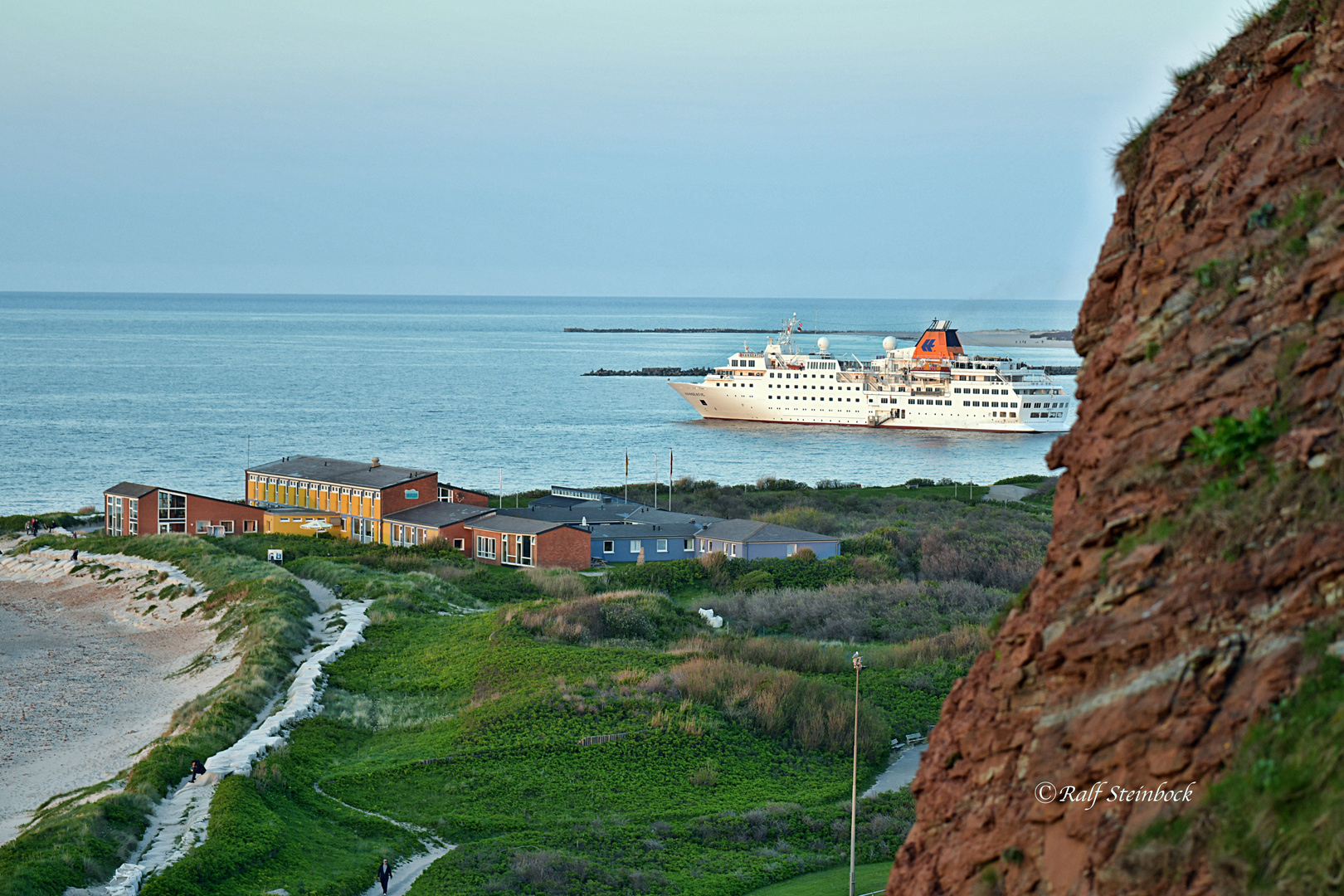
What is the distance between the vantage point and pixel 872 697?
25688 mm

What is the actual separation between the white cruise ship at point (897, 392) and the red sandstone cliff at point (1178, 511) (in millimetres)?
94920

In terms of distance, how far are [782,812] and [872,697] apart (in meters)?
7.25

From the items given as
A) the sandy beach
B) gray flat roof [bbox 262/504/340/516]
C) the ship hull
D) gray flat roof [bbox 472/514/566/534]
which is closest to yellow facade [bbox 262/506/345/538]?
gray flat roof [bbox 262/504/340/516]

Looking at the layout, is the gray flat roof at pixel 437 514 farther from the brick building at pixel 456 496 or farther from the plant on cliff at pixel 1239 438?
the plant on cliff at pixel 1239 438

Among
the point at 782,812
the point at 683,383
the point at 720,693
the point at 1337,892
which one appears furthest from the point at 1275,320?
the point at 683,383

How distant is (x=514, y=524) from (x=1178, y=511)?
37.9m

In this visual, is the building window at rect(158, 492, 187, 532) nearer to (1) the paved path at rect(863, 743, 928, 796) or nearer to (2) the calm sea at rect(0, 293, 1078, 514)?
(2) the calm sea at rect(0, 293, 1078, 514)

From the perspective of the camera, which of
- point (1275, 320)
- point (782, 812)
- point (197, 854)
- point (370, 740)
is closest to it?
point (1275, 320)

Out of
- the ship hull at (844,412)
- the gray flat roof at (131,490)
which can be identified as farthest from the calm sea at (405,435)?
the gray flat roof at (131,490)

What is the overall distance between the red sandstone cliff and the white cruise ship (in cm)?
9492

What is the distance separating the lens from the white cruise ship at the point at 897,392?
101 m

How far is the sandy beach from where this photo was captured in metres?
22.5

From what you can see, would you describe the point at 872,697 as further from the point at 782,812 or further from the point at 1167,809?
the point at 1167,809

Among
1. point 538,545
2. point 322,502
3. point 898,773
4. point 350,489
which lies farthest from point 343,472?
point 898,773
